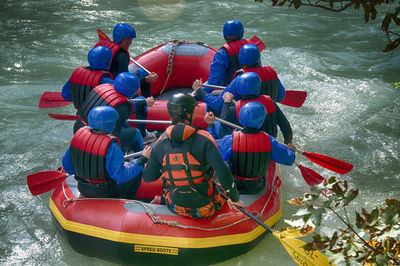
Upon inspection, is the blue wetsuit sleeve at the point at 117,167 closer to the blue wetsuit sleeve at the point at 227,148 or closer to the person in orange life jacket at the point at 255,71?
the blue wetsuit sleeve at the point at 227,148

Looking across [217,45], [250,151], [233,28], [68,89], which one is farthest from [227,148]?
[217,45]

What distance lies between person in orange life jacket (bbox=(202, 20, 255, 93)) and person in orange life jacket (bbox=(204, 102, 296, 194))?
4.95 feet

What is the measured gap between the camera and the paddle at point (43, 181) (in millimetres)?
3574

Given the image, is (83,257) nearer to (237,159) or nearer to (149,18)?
(237,159)

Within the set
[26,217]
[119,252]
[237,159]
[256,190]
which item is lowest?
[26,217]

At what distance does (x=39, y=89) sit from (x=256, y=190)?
185 inches

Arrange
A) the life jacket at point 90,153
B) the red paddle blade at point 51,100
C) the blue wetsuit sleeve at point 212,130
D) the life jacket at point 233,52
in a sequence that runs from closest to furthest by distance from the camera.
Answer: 1. the life jacket at point 90,153
2. the blue wetsuit sleeve at point 212,130
3. the life jacket at point 233,52
4. the red paddle blade at point 51,100

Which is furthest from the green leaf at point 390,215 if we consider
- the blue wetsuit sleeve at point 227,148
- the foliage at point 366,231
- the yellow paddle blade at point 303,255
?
the blue wetsuit sleeve at point 227,148

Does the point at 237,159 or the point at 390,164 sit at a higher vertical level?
the point at 237,159

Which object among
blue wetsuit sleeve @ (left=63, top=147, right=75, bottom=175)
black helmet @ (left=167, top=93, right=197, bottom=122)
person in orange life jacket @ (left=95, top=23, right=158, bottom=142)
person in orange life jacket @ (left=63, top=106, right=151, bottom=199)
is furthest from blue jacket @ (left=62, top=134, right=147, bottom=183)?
person in orange life jacket @ (left=95, top=23, right=158, bottom=142)

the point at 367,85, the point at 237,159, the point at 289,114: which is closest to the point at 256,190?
the point at 237,159

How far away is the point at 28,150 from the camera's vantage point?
543 cm

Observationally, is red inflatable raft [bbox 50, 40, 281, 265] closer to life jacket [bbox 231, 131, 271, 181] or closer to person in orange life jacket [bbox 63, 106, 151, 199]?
person in orange life jacket [bbox 63, 106, 151, 199]

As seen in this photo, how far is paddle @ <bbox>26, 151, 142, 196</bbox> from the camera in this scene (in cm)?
357
